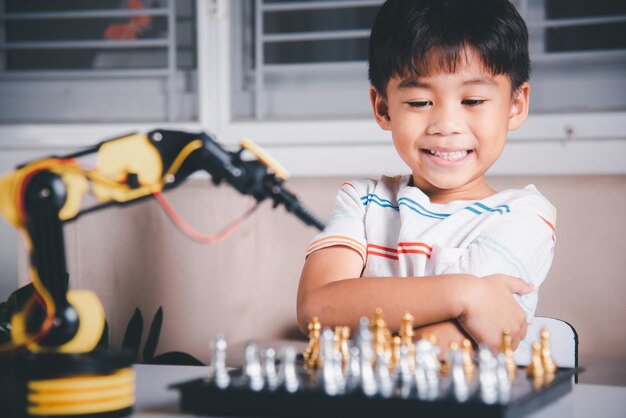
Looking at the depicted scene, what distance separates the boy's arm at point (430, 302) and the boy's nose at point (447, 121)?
0.83ft

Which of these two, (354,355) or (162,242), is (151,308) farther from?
(354,355)

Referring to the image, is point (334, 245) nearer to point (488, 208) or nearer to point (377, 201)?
point (377, 201)

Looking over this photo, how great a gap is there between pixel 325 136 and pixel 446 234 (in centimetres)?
129

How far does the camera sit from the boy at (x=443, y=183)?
3.90ft

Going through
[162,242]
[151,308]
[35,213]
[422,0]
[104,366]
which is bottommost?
[151,308]

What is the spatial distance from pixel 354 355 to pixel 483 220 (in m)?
0.56

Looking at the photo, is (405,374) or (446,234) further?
(446,234)

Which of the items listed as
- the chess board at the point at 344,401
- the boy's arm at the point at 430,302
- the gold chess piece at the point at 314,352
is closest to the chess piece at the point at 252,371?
the chess board at the point at 344,401

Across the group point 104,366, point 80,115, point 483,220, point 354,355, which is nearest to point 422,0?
point 483,220

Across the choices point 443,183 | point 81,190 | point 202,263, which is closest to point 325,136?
point 202,263

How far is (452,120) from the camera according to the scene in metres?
1.22

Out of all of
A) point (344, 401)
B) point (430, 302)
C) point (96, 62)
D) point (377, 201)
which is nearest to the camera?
point (344, 401)

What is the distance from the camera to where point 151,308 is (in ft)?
7.35

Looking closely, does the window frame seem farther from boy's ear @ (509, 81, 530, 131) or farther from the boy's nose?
the boy's nose
